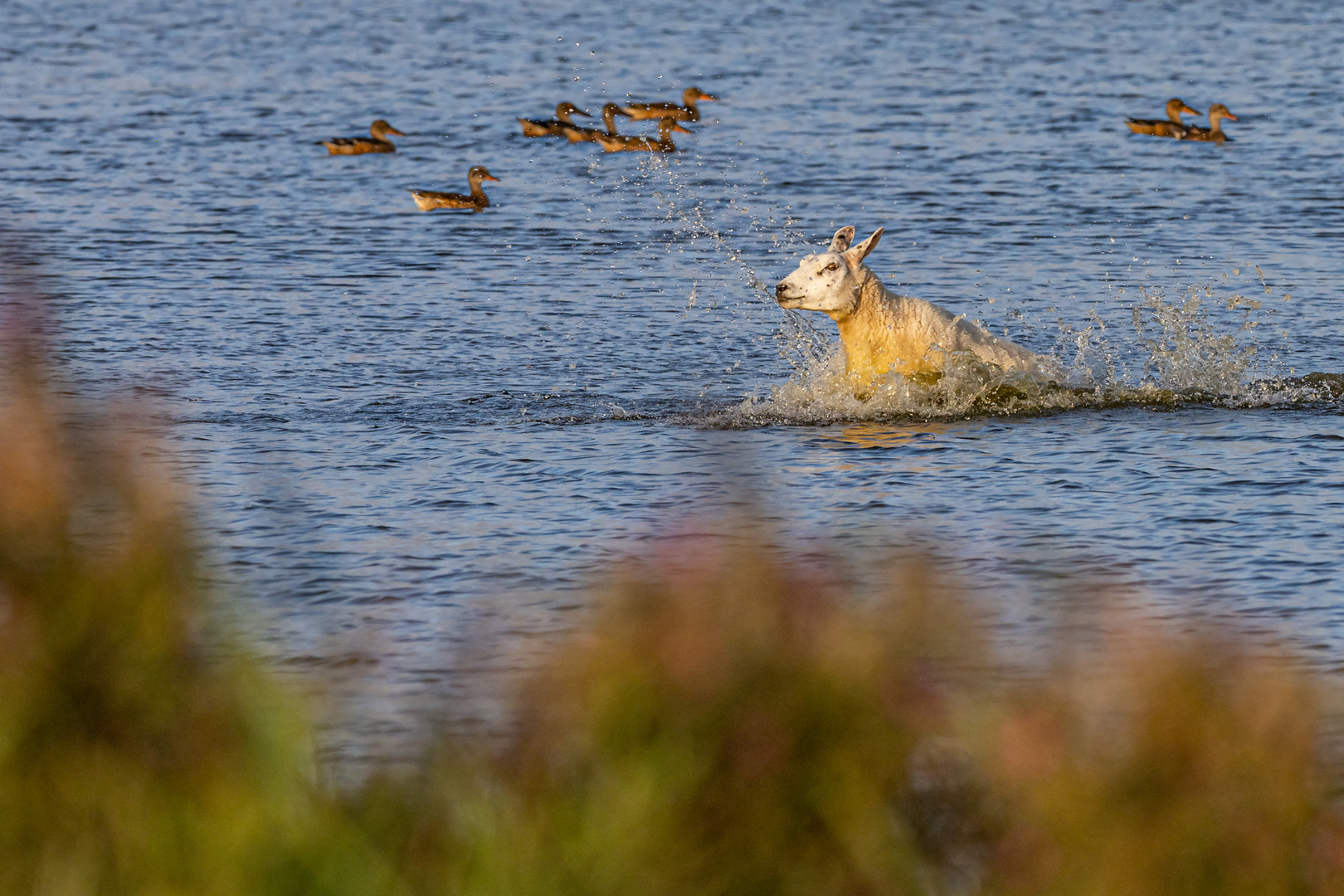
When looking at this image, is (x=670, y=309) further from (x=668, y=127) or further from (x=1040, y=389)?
(x=668, y=127)

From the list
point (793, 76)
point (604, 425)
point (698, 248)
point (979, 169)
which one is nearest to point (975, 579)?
point (604, 425)

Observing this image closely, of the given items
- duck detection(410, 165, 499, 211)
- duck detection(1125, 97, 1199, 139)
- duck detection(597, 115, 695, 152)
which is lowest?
duck detection(410, 165, 499, 211)

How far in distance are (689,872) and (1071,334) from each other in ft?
42.0

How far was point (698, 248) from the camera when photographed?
2180cm

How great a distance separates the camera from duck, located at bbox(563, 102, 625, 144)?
29312 millimetres

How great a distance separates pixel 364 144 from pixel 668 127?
4688mm

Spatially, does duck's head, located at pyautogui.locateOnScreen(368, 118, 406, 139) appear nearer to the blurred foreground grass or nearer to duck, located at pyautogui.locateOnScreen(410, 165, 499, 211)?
duck, located at pyautogui.locateOnScreen(410, 165, 499, 211)

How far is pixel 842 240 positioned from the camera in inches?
571

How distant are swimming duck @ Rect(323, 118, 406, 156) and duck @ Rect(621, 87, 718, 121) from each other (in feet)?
13.7

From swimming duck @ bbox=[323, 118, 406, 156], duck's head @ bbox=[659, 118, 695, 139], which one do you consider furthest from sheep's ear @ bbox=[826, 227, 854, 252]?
duck's head @ bbox=[659, 118, 695, 139]

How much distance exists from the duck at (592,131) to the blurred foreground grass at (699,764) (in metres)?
24.1

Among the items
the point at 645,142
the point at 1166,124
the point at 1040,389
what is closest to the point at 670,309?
the point at 1040,389

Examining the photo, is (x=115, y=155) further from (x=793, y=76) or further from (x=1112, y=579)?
(x=1112, y=579)

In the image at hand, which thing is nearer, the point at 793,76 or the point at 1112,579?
the point at 1112,579
